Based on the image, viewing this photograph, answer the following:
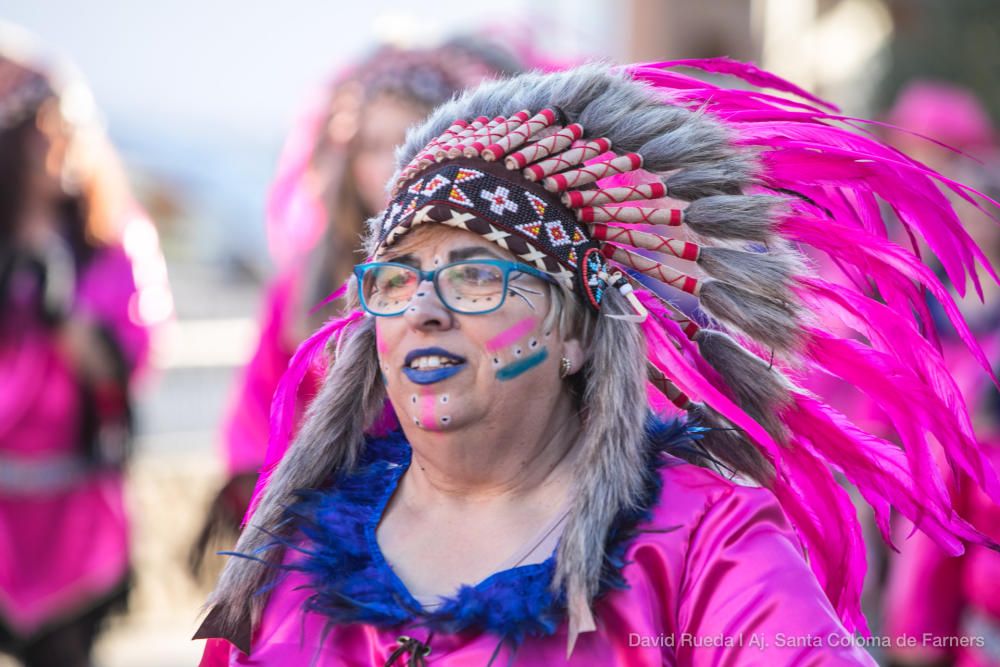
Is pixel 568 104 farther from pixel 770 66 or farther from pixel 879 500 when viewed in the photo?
pixel 770 66

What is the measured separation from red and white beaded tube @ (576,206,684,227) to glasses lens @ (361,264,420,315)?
299 mm

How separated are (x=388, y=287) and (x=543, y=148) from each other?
342 millimetres

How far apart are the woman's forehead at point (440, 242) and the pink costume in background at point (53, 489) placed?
9.17 feet

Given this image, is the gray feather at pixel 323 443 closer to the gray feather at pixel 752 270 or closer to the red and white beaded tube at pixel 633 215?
the red and white beaded tube at pixel 633 215

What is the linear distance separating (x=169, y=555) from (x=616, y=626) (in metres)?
5.64

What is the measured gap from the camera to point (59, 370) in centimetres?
475

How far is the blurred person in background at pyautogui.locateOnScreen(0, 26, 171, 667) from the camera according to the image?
466cm

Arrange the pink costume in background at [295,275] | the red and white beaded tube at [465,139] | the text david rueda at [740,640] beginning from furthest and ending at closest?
the pink costume in background at [295,275]
the red and white beaded tube at [465,139]
the text david rueda at [740,640]

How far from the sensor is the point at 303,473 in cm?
242

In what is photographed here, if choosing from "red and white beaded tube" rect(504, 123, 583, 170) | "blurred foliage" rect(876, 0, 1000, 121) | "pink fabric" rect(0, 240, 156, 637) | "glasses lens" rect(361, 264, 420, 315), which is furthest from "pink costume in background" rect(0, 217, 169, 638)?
"blurred foliage" rect(876, 0, 1000, 121)

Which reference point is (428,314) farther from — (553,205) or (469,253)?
(553,205)

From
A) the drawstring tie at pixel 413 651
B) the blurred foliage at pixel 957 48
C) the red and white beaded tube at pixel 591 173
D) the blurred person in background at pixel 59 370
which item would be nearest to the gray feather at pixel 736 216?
the red and white beaded tube at pixel 591 173

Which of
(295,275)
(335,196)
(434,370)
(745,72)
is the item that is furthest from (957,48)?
(434,370)

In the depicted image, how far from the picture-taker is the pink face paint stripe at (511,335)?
7.19 ft
